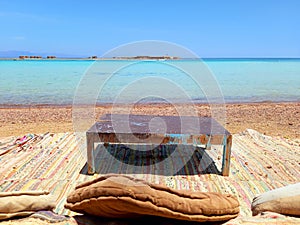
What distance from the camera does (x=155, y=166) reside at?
14.6 ft

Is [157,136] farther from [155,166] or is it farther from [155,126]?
[155,166]

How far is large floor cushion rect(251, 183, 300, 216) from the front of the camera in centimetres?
170

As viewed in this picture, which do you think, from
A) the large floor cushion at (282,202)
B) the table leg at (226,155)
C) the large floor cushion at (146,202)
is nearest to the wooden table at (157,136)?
the table leg at (226,155)

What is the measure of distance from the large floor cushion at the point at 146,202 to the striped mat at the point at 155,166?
1.34 m

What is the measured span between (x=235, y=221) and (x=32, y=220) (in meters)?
1.16

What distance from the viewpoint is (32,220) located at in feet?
5.40

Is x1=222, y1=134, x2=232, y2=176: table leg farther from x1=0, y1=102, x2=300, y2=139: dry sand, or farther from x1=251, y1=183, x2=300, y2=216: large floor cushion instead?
x1=0, y1=102, x2=300, y2=139: dry sand

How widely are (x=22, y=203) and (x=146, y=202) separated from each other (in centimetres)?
79

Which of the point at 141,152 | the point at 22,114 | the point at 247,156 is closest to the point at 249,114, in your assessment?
the point at 247,156

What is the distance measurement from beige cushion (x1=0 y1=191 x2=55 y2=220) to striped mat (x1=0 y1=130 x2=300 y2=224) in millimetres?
982

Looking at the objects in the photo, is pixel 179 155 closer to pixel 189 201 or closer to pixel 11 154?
pixel 11 154

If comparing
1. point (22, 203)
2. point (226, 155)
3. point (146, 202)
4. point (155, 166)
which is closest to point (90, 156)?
point (155, 166)

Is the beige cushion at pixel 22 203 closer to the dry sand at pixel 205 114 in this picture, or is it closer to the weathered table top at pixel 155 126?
the weathered table top at pixel 155 126

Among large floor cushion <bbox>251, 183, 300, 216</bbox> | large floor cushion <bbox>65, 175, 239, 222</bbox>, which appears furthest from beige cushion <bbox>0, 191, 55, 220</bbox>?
large floor cushion <bbox>251, 183, 300, 216</bbox>
